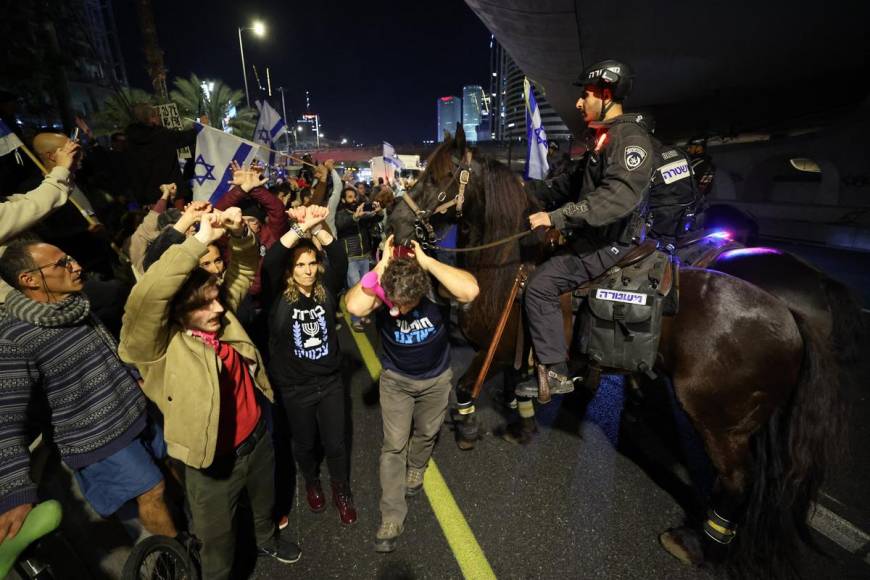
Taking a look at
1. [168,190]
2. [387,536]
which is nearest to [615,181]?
[387,536]

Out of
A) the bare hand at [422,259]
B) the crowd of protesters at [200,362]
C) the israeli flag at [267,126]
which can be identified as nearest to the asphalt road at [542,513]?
the crowd of protesters at [200,362]

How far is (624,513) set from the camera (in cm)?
314

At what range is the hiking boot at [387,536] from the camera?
9.31 feet

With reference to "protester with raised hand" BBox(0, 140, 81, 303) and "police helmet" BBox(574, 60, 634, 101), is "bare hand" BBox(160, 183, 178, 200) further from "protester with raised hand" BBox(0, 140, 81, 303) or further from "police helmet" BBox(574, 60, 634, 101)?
"police helmet" BBox(574, 60, 634, 101)

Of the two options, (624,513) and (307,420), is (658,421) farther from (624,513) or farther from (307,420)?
(307,420)

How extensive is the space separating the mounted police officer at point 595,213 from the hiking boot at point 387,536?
4.90ft

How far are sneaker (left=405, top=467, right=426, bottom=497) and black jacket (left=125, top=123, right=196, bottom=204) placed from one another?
4.67 meters

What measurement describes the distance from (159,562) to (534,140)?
22.0 feet

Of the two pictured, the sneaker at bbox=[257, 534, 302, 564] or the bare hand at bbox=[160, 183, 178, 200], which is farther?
the bare hand at bbox=[160, 183, 178, 200]

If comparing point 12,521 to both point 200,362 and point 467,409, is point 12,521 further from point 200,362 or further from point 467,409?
point 467,409

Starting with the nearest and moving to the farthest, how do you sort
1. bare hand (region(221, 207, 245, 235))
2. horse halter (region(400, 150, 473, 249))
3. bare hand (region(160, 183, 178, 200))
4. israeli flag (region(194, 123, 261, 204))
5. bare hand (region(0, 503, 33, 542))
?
1. bare hand (region(0, 503, 33, 542))
2. bare hand (region(221, 207, 245, 235))
3. horse halter (region(400, 150, 473, 249))
4. bare hand (region(160, 183, 178, 200))
5. israeli flag (region(194, 123, 261, 204))

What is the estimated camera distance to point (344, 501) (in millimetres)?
3119

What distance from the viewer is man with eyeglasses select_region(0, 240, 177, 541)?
179 centimetres

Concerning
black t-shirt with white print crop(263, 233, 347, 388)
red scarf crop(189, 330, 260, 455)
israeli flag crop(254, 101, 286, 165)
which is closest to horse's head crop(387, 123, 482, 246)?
black t-shirt with white print crop(263, 233, 347, 388)
